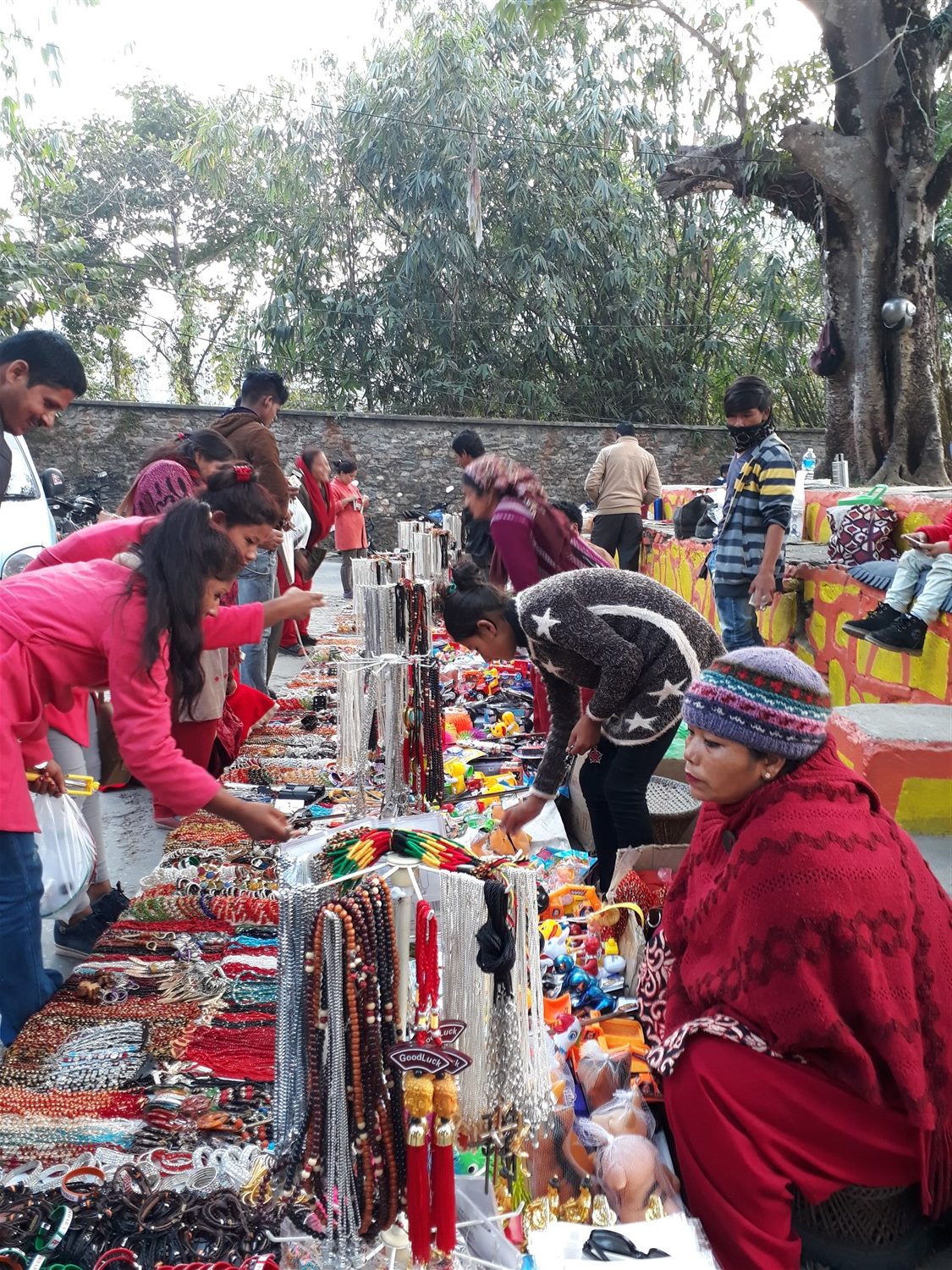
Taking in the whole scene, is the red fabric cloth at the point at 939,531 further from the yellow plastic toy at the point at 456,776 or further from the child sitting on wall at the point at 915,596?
the yellow plastic toy at the point at 456,776

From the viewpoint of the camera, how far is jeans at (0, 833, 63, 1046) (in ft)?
7.50

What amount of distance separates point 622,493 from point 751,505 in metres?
4.24

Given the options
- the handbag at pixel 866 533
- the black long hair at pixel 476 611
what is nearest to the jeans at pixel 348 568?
the handbag at pixel 866 533

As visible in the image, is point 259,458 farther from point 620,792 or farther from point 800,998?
point 800,998

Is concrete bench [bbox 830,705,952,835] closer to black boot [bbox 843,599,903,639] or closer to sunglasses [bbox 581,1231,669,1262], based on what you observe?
black boot [bbox 843,599,903,639]

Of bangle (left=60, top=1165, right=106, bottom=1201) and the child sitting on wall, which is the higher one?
the child sitting on wall

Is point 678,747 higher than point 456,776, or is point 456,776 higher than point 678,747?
point 678,747

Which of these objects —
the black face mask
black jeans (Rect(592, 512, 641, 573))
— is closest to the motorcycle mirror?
black jeans (Rect(592, 512, 641, 573))

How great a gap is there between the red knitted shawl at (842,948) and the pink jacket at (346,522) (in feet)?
27.1

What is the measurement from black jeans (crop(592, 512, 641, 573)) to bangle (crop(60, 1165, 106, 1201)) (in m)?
7.36

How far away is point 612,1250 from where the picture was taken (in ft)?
5.33

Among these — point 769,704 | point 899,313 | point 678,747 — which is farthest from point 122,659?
point 899,313

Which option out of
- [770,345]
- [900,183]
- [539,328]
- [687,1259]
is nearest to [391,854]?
[687,1259]

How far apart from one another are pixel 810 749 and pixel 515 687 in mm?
4113
